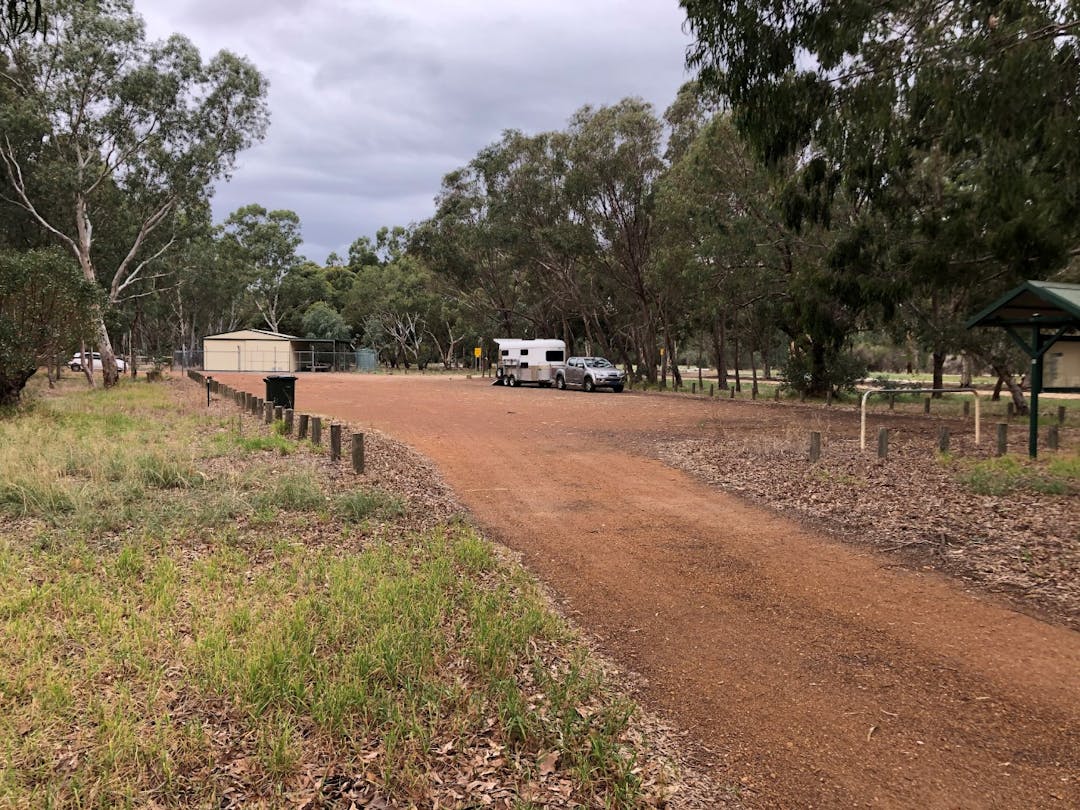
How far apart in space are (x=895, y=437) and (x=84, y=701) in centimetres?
1502

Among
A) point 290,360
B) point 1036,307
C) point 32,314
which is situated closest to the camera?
point 1036,307

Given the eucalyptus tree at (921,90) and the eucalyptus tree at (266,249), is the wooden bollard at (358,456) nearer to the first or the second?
the eucalyptus tree at (921,90)

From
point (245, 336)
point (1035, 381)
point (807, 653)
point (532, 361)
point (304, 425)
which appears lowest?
point (807, 653)

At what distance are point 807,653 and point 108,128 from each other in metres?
34.5

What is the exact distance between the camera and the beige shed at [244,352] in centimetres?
5581

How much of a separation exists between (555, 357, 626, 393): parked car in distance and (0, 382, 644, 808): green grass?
2598cm

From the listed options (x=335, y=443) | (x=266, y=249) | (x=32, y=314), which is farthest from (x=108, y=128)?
(x=266, y=249)

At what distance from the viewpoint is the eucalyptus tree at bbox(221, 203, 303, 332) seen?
6618 cm

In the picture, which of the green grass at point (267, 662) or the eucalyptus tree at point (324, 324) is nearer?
the green grass at point (267, 662)

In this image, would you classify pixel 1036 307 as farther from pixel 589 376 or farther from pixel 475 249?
pixel 475 249

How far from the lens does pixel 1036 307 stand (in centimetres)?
1113

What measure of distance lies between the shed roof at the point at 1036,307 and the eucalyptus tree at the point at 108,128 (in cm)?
2645

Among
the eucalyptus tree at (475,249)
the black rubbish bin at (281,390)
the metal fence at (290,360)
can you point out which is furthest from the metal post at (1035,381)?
the metal fence at (290,360)

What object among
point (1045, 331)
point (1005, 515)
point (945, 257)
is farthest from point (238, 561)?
point (945, 257)
